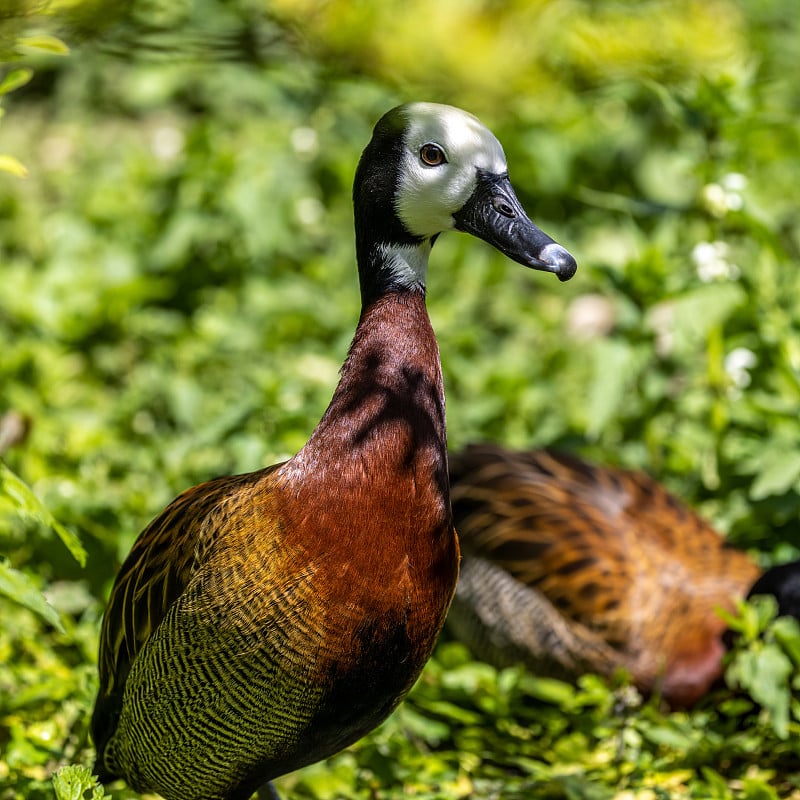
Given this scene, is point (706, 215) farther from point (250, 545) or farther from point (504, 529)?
point (250, 545)

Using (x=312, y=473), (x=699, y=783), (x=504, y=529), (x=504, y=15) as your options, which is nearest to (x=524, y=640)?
(x=504, y=529)

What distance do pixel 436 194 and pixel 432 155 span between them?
3.4 inches

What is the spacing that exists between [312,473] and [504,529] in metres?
2.00

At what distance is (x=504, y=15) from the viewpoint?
244 cm

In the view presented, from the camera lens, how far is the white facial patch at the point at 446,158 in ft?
9.27

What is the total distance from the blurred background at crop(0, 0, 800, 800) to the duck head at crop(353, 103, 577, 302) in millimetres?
162

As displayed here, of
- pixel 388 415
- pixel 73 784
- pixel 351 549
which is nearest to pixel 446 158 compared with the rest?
pixel 388 415

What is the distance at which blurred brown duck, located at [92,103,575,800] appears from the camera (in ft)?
8.96

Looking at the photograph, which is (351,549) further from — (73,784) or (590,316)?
(590,316)

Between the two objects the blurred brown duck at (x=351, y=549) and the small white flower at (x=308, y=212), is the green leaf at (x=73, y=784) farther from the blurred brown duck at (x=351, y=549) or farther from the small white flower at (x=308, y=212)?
the small white flower at (x=308, y=212)

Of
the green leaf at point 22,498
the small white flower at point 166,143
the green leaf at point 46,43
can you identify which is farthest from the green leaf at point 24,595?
the small white flower at point 166,143

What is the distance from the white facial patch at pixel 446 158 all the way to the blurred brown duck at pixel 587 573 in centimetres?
194

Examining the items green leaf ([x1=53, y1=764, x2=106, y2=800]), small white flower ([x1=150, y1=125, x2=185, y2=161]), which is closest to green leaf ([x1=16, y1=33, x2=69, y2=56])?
green leaf ([x1=53, y1=764, x2=106, y2=800])

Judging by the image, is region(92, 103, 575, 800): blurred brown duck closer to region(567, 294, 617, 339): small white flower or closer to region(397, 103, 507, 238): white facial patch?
region(397, 103, 507, 238): white facial patch
